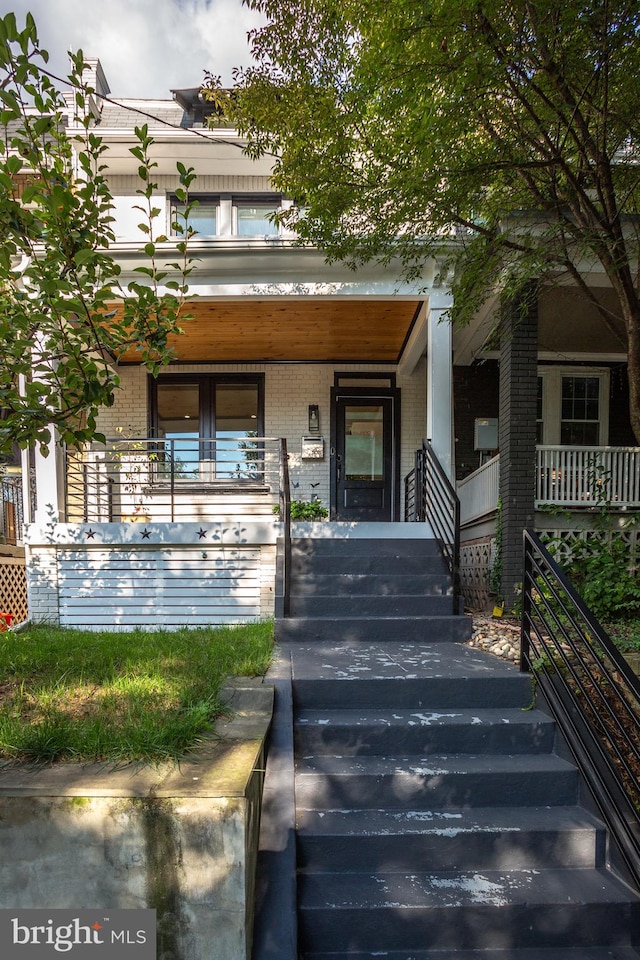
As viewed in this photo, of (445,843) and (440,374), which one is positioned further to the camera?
(440,374)

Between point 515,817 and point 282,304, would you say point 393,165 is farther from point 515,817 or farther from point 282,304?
point 515,817

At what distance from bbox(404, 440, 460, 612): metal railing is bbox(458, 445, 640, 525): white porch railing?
0.74 m

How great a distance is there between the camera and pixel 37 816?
177 centimetres

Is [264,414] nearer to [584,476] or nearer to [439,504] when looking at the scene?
[439,504]

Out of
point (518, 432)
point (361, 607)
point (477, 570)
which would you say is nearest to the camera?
point (361, 607)

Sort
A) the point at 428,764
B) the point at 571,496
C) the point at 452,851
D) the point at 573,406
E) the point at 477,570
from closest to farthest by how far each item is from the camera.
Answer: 1. the point at 452,851
2. the point at 428,764
3. the point at 571,496
4. the point at 477,570
5. the point at 573,406

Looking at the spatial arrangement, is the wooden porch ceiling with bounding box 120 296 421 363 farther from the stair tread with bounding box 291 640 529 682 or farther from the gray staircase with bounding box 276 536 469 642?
the stair tread with bounding box 291 640 529 682

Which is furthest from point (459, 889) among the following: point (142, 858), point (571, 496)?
point (571, 496)

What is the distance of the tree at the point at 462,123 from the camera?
3.27 m

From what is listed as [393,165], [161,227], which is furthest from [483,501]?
[161,227]

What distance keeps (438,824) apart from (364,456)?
6496mm

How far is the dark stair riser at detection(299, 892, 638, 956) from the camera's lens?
2117 millimetres

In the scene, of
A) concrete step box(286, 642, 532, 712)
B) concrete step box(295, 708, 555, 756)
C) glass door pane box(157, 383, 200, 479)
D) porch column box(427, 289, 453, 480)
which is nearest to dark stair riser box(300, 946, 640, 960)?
concrete step box(295, 708, 555, 756)

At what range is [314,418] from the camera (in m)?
8.48
